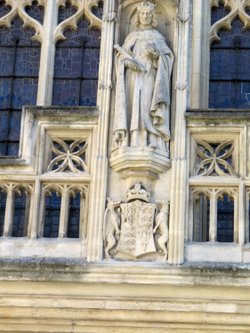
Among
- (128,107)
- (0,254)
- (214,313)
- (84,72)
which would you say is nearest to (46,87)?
(84,72)

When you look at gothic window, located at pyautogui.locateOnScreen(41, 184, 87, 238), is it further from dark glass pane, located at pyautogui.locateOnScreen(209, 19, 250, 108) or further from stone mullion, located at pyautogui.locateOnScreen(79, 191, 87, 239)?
dark glass pane, located at pyautogui.locateOnScreen(209, 19, 250, 108)

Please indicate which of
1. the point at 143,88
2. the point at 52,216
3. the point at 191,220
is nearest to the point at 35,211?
the point at 52,216

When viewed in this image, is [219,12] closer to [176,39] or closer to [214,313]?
[176,39]

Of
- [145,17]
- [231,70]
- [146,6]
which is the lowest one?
[231,70]

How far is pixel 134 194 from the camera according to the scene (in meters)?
11.1

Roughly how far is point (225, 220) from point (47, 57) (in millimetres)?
2901

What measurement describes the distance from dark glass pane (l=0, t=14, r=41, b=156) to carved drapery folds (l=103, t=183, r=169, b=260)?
1.99 metres

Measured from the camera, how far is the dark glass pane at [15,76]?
1262 centimetres

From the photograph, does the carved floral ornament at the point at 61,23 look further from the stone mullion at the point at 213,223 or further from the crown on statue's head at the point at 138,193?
the stone mullion at the point at 213,223

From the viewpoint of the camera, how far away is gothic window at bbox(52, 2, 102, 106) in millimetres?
12766

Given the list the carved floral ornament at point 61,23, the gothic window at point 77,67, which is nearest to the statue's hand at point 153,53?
the gothic window at point 77,67

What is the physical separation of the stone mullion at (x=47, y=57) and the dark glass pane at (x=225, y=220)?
2395mm

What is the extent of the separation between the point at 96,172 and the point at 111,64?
1284mm

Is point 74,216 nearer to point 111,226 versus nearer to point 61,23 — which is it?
point 111,226
